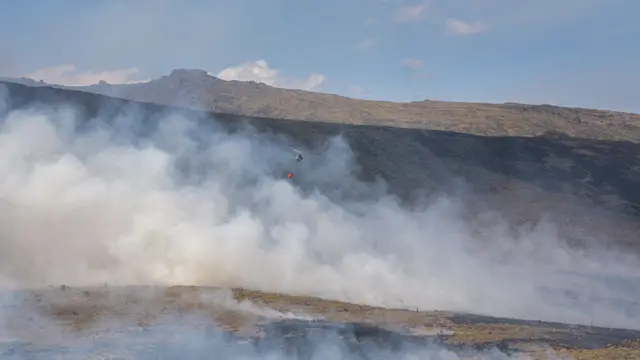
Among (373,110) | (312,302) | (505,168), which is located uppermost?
(373,110)

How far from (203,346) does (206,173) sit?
1552 centimetres

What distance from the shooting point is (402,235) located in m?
36.0

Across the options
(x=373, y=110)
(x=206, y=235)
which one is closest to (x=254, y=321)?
(x=206, y=235)

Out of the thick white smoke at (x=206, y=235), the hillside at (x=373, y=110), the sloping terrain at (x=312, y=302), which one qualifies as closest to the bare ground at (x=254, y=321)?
the sloping terrain at (x=312, y=302)

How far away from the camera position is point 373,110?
7856cm

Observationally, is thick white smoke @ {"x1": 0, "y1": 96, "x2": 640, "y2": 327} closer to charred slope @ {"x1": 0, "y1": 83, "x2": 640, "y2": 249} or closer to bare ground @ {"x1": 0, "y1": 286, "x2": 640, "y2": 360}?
bare ground @ {"x1": 0, "y1": 286, "x2": 640, "y2": 360}

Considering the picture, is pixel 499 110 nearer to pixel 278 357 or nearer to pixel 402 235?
pixel 402 235

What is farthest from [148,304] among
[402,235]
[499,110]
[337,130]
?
[499,110]

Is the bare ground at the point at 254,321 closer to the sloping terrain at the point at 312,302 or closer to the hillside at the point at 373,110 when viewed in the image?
the sloping terrain at the point at 312,302

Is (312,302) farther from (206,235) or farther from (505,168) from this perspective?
(505,168)

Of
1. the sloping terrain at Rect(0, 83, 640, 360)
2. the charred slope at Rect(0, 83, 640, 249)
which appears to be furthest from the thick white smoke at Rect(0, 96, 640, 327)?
the charred slope at Rect(0, 83, 640, 249)

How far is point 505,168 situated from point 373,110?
22.6 m

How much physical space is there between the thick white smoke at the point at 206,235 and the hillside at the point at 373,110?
35324 millimetres

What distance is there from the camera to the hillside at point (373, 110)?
71562 mm
